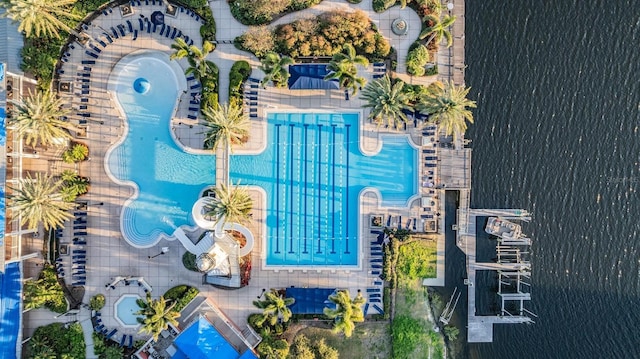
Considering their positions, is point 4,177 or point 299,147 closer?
point 4,177

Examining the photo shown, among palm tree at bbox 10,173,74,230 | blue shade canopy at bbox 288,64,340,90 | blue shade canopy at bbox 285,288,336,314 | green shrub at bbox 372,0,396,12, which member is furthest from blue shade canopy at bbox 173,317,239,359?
green shrub at bbox 372,0,396,12

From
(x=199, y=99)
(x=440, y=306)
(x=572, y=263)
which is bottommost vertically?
(x=440, y=306)

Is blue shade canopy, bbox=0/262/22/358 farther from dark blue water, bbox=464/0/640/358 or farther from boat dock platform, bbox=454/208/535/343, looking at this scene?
dark blue water, bbox=464/0/640/358

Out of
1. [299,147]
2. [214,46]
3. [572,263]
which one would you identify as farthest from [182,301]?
[572,263]

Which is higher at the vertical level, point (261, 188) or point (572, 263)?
point (261, 188)

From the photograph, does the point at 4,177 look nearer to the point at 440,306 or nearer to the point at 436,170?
the point at 436,170

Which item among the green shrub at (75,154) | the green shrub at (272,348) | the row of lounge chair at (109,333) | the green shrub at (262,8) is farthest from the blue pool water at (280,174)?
the green shrub at (262,8)
